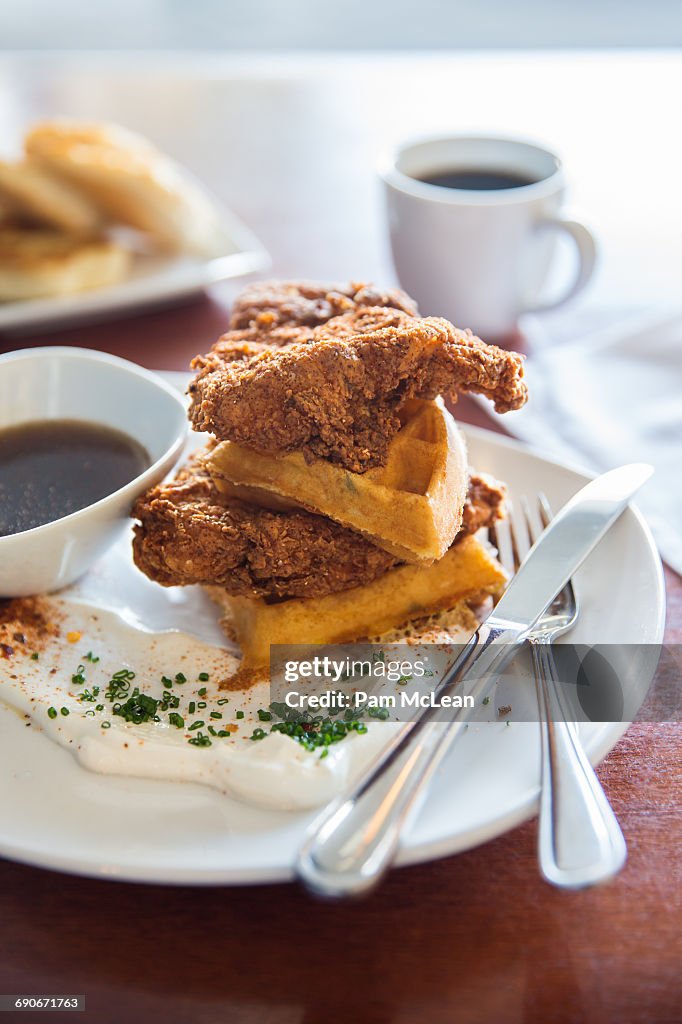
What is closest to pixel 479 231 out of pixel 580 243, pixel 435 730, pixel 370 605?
pixel 580 243

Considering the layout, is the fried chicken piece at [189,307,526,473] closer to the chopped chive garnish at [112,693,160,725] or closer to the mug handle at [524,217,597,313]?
the chopped chive garnish at [112,693,160,725]

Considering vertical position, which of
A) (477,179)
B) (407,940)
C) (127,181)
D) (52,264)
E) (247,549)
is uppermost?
(477,179)

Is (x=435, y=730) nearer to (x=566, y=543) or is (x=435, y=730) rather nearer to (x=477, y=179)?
(x=566, y=543)

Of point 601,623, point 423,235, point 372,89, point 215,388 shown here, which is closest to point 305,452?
point 215,388

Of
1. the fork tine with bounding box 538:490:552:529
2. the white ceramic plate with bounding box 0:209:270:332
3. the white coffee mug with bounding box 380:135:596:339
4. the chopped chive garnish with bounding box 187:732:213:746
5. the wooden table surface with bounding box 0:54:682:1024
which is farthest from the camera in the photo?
the white ceramic plate with bounding box 0:209:270:332

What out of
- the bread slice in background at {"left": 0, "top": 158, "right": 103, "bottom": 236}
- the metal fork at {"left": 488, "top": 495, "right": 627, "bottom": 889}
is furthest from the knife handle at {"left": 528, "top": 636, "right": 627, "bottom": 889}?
the bread slice in background at {"left": 0, "top": 158, "right": 103, "bottom": 236}

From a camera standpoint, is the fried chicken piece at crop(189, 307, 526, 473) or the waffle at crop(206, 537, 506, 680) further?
the waffle at crop(206, 537, 506, 680)

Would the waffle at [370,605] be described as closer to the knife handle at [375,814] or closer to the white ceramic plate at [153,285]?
the knife handle at [375,814]
